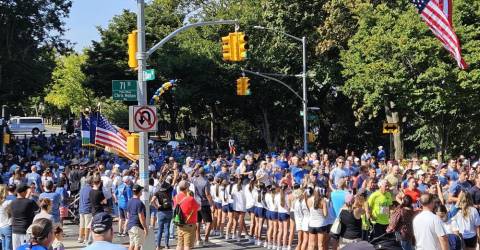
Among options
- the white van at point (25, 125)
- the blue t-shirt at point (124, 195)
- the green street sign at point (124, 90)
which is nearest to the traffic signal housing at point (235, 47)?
the green street sign at point (124, 90)

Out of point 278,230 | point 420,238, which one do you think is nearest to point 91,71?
point 278,230

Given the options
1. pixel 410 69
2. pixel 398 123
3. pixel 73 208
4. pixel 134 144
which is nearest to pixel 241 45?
pixel 134 144

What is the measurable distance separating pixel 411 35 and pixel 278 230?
18.6m

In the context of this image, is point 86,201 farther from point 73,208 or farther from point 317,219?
point 317,219

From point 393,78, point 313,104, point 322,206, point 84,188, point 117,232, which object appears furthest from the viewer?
point 313,104

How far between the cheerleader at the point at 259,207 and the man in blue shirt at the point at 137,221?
11.7ft

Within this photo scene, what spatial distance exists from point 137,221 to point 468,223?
6.04m

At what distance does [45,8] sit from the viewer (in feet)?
157

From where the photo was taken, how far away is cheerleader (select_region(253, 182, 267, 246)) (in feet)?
52.2

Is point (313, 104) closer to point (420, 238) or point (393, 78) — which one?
point (393, 78)

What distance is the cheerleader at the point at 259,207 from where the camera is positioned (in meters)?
15.9

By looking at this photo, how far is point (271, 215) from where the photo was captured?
1545 centimetres

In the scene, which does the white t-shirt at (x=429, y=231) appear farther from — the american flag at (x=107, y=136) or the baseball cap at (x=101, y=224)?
the american flag at (x=107, y=136)

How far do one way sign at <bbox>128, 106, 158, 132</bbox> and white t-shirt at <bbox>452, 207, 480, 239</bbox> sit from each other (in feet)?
20.5
